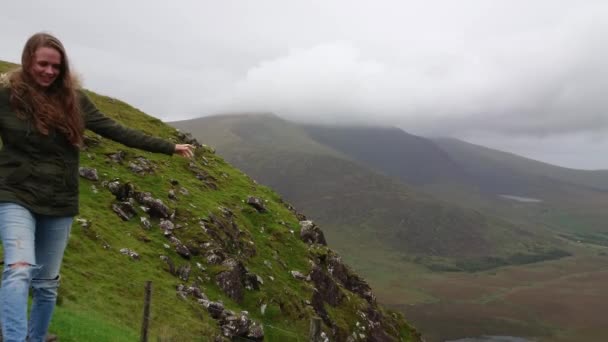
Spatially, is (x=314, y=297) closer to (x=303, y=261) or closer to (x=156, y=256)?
(x=303, y=261)

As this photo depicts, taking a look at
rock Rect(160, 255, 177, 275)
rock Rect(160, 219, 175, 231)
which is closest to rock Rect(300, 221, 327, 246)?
rock Rect(160, 219, 175, 231)

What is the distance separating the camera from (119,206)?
35750mm

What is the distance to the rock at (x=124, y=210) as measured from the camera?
3525cm

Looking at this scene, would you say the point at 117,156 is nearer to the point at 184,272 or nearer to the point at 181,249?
the point at 181,249

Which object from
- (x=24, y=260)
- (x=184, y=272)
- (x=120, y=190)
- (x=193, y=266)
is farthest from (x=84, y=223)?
(x=24, y=260)

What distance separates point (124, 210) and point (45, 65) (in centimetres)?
3109

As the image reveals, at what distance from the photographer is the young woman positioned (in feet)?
20.4

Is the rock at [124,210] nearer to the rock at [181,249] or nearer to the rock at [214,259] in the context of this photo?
the rock at [181,249]

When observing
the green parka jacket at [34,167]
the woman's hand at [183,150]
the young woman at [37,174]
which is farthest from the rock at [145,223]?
the green parka jacket at [34,167]

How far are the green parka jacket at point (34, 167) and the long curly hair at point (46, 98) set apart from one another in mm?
110

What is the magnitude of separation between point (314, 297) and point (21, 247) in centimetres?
3910

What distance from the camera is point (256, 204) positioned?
173 feet

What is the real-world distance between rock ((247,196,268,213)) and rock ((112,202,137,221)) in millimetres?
17464

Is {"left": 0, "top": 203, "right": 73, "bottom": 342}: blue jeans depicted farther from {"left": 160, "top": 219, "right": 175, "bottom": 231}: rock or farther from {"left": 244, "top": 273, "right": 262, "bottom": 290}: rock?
{"left": 244, "top": 273, "right": 262, "bottom": 290}: rock
